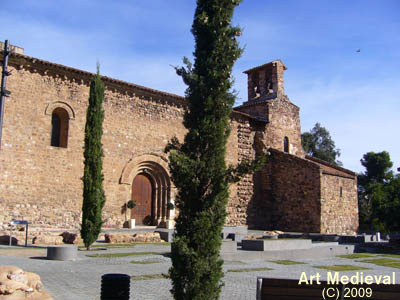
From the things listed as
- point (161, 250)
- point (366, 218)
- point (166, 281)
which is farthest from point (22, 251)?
point (366, 218)

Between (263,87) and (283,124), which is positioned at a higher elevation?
(263,87)

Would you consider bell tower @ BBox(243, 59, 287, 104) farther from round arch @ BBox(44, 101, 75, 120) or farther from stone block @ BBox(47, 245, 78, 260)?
stone block @ BBox(47, 245, 78, 260)

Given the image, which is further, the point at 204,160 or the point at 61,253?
the point at 61,253

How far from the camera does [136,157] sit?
1880 centimetres

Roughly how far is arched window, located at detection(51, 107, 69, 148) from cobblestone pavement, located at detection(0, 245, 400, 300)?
21.6 feet

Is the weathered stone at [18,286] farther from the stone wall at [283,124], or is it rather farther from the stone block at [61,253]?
the stone wall at [283,124]

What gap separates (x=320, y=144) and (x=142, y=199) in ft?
110

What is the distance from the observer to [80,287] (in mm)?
6855

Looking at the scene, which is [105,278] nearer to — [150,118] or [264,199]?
[150,118]

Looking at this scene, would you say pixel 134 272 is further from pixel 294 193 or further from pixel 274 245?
pixel 294 193

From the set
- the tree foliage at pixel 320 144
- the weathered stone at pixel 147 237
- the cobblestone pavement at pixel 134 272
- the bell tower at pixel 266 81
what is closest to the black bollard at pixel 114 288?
the cobblestone pavement at pixel 134 272

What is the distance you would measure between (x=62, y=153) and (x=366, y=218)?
3113cm

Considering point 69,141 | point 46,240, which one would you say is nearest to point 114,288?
point 46,240

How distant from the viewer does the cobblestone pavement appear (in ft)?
21.6
